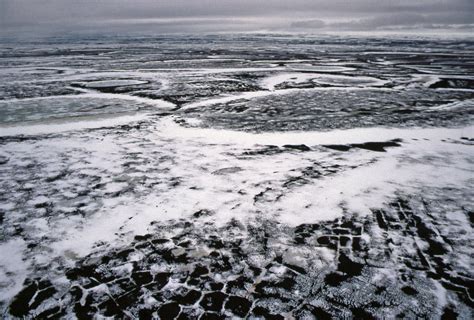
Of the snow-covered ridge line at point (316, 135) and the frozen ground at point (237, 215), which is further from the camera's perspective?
the snow-covered ridge line at point (316, 135)

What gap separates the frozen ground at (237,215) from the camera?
266cm

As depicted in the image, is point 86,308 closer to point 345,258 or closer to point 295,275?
point 295,275

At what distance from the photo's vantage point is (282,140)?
6.49 metres

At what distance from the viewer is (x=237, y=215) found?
3844 millimetres

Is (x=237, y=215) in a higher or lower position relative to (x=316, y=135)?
higher

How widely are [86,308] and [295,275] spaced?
1.57m

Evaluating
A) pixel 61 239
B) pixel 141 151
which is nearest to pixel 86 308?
pixel 61 239

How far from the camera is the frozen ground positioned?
2662 millimetres

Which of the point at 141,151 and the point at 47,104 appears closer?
the point at 141,151

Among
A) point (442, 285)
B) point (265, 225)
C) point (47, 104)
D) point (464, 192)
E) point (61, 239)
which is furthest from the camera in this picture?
point (47, 104)

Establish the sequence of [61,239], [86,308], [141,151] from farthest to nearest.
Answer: [141,151], [61,239], [86,308]

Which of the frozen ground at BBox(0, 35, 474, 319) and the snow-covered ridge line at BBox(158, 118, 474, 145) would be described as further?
the snow-covered ridge line at BBox(158, 118, 474, 145)

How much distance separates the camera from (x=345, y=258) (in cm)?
310

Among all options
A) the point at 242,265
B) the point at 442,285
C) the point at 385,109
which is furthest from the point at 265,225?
the point at 385,109
